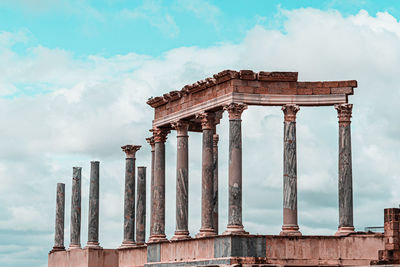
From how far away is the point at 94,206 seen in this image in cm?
7544

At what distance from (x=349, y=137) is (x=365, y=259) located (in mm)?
6785

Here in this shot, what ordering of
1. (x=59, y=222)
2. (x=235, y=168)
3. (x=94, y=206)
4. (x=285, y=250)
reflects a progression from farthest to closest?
1. (x=59, y=222)
2. (x=94, y=206)
3. (x=235, y=168)
4. (x=285, y=250)

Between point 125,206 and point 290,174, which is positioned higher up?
point 290,174

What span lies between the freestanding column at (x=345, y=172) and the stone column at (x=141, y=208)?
20.9 meters

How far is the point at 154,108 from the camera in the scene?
2640 inches

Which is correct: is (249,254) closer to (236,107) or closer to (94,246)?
(236,107)

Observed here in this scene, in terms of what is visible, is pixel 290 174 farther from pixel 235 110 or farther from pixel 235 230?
pixel 235 110

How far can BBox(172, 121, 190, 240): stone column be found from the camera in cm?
6131

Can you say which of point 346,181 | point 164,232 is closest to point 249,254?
point 346,181

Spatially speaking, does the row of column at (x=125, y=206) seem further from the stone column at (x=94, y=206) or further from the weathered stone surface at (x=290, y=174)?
the weathered stone surface at (x=290, y=174)

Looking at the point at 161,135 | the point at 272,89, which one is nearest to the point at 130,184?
the point at 161,135

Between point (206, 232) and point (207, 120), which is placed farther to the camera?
point (207, 120)

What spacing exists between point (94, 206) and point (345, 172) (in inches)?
967

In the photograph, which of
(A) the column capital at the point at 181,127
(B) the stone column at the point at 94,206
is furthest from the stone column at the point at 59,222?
(A) the column capital at the point at 181,127
